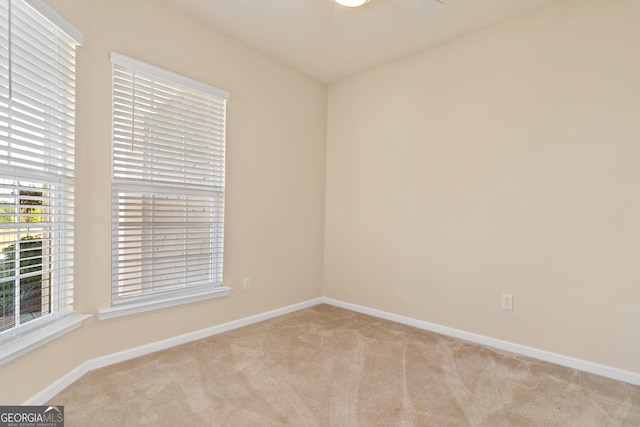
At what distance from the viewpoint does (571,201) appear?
2346 mm

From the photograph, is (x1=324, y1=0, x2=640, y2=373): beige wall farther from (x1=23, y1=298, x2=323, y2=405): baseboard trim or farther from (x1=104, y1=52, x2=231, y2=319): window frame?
(x1=104, y1=52, x2=231, y2=319): window frame

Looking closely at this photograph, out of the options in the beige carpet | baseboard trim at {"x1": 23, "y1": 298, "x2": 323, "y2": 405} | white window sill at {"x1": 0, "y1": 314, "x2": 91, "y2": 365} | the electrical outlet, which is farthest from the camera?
the electrical outlet

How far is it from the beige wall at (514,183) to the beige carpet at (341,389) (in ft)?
1.40

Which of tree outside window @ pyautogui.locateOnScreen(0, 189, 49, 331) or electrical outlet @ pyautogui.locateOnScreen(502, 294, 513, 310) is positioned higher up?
tree outside window @ pyautogui.locateOnScreen(0, 189, 49, 331)

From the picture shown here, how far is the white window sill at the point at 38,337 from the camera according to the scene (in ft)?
5.18

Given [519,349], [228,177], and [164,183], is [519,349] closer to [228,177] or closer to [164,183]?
[228,177]

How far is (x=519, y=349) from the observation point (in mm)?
2555

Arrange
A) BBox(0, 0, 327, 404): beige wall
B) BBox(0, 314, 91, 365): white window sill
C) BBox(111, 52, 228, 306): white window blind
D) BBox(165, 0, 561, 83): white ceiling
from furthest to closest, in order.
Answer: BBox(165, 0, 561, 83): white ceiling → BBox(111, 52, 228, 306): white window blind → BBox(0, 0, 327, 404): beige wall → BBox(0, 314, 91, 365): white window sill

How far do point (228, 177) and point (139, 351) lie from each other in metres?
1.52

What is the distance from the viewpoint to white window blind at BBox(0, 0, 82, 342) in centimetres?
163

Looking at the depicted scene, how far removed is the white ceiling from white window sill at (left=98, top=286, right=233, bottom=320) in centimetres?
224

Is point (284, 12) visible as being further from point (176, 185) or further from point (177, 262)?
point (177, 262)

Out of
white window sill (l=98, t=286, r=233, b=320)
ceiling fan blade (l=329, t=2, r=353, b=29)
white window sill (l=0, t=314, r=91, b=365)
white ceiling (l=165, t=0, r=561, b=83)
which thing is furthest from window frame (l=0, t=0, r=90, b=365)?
ceiling fan blade (l=329, t=2, r=353, b=29)

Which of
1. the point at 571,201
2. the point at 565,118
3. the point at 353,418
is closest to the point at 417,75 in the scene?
the point at 565,118
